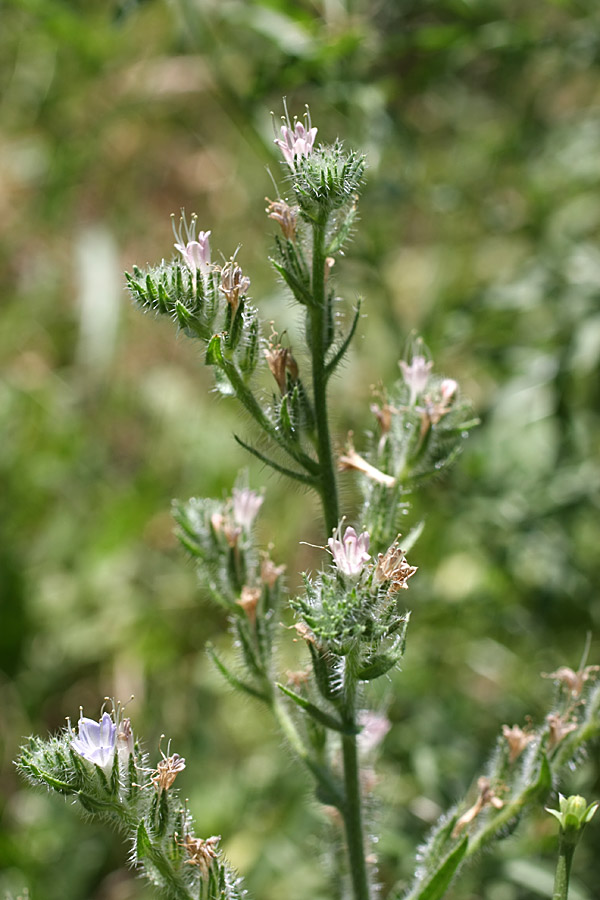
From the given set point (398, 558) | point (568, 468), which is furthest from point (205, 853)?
point (568, 468)

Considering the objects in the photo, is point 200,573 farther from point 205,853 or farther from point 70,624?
point 70,624

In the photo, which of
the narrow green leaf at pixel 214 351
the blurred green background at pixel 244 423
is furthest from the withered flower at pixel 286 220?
the blurred green background at pixel 244 423

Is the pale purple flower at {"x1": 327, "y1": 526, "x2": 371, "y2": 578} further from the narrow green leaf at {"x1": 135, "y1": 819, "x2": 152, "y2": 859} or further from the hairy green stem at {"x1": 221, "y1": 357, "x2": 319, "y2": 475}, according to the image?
the narrow green leaf at {"x1": 135, "y1": 819, "x2": 152, "y2": 859}

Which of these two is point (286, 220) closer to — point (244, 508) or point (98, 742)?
point (244, 508)

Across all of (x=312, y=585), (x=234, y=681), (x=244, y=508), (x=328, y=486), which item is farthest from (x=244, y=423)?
(x=312, y=585)

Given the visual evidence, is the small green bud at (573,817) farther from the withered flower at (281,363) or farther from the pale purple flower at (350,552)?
the withered flower at (281,363)
